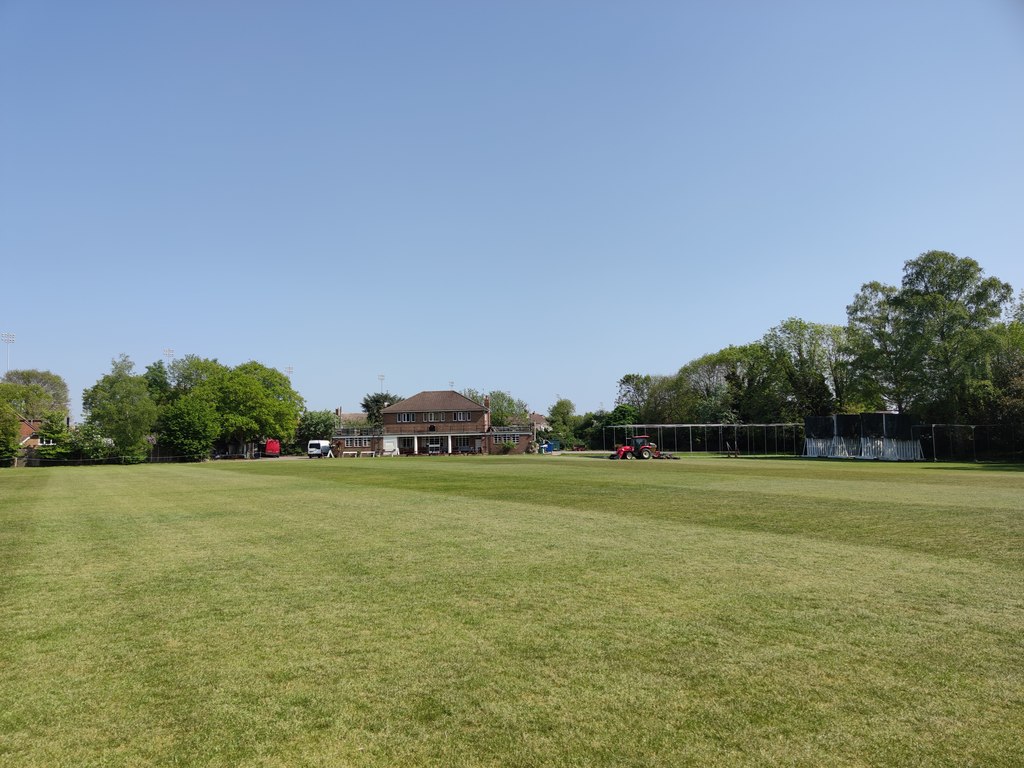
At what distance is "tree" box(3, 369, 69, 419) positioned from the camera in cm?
10312

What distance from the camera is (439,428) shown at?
96750 millimetres

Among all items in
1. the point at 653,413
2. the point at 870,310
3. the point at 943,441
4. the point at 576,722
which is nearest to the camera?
the point at 576,722

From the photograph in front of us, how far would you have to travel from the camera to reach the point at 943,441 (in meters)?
57.5

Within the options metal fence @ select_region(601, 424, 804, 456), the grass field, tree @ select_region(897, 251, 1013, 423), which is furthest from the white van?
the grass field

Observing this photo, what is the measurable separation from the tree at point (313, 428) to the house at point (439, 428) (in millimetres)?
15424

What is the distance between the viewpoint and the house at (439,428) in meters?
95.6

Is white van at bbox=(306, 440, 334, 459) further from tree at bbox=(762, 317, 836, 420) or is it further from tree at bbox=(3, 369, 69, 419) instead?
tree at bbox=(762, 317, 836, 420)

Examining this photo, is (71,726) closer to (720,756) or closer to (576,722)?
(576,722)

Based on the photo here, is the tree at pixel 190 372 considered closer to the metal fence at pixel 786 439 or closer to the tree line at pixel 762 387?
the tree line at pixel 762 387

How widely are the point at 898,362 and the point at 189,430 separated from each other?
77565 mm

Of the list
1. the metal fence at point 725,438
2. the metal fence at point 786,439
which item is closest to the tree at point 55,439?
the metal fence at point 786,439

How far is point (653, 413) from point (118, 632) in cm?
10032

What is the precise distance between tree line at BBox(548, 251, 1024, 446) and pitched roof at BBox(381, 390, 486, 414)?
1664cm

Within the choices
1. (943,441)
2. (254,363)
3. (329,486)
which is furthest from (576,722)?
(254,363)
